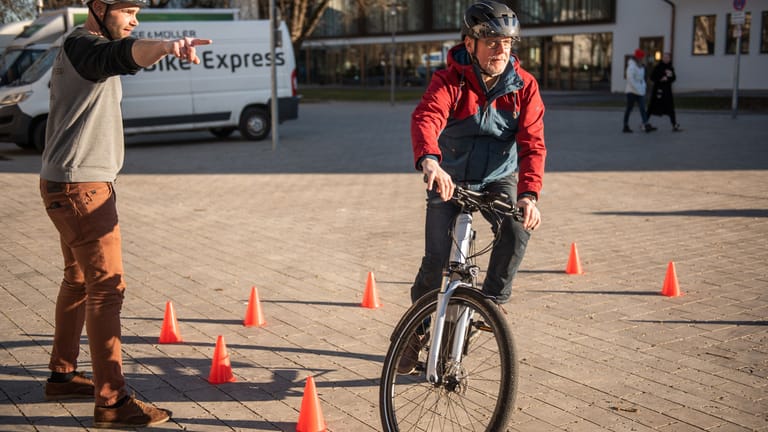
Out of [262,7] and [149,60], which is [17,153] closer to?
[149,60]

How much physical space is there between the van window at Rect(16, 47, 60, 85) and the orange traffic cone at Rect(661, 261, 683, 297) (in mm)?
14211

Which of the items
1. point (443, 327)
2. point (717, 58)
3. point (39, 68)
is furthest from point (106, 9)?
point (717, 58)

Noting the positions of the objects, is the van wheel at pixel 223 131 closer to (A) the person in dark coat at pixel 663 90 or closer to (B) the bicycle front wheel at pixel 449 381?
(A) the person in dark coat at pixel 663 90

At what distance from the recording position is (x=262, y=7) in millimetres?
36094

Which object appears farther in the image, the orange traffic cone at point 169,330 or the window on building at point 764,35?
the window on building at point 764,35

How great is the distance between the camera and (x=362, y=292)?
6.66 metres

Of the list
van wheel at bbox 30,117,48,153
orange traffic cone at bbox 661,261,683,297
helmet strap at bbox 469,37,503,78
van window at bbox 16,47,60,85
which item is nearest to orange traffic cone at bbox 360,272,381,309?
orange traffic cone at bbox 661,261,683,297

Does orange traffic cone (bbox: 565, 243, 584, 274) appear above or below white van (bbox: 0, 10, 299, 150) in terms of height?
below

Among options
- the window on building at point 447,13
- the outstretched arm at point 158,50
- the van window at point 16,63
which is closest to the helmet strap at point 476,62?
the outstretched arm at point 158,50

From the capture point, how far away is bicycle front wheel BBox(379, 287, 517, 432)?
334 centimetres

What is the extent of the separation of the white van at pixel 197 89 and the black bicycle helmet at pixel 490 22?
14.6 metres

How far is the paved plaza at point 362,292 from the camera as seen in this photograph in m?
4.38

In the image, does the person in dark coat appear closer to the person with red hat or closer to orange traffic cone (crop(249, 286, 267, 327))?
the person with red hat

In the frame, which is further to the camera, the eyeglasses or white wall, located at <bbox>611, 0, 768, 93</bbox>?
white wall, located at <bbox>611, 0, 768, 93</bbox>
